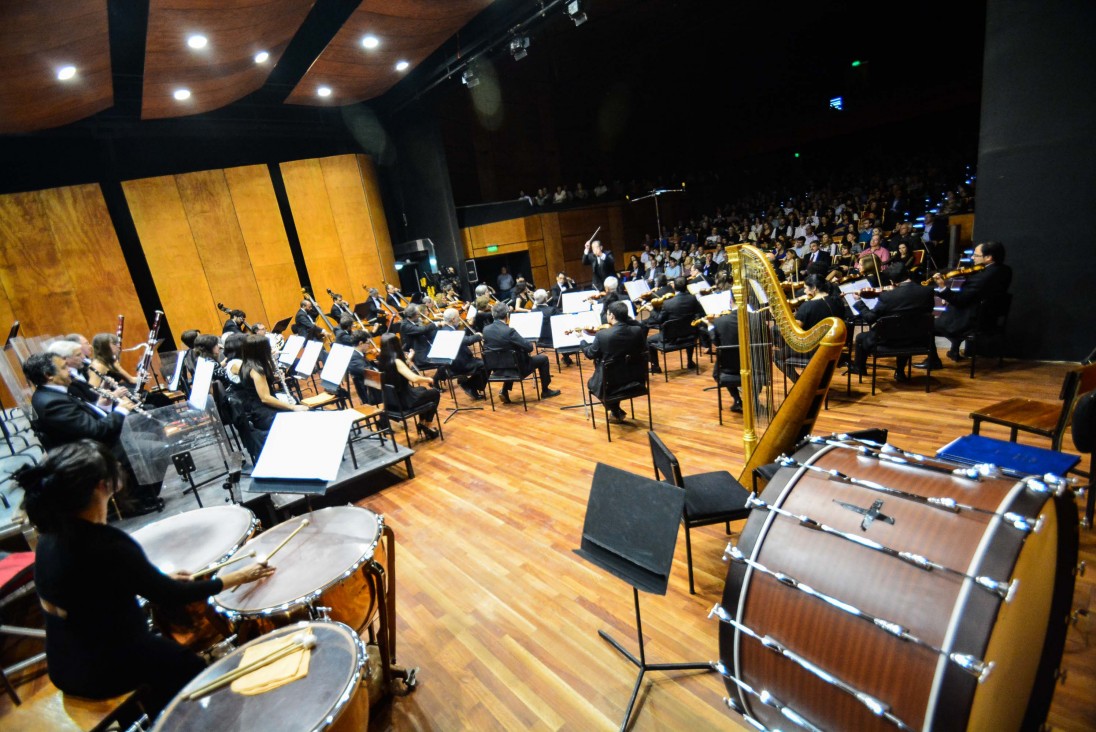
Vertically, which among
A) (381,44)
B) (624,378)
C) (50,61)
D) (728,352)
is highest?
(381,44)

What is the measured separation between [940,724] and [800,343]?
5.31ft

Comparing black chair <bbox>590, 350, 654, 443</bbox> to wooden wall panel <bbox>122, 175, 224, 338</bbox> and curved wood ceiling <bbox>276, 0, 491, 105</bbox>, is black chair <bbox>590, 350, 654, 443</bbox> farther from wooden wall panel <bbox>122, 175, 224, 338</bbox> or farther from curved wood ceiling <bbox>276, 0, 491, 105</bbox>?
wooden wall panel <bbox>122, 175, 224, 338</bbox>

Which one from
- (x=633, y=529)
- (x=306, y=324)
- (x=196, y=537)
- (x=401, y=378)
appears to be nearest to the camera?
(x=633, y=529)

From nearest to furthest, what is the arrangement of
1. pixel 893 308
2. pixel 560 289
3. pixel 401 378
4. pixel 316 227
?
pixel 893 308 < pixel 401 378 < pixel 560 289 < pixel 316 227

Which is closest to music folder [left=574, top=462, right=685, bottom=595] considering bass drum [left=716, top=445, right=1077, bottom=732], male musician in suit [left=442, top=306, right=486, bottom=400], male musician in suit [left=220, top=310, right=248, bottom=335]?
bass drum [left=716, top=445, right=1077, bottom=732]

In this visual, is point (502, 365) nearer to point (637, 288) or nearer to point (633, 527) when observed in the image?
point (637, 288)

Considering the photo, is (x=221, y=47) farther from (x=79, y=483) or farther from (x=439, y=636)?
(x=439, y=636)

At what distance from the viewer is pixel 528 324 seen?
6.33m

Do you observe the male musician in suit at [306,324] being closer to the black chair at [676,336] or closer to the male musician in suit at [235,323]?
the male musician in suit at [235,323]

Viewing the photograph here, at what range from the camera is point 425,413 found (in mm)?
5383

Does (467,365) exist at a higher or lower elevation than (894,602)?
lower

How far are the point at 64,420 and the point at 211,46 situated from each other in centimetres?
584

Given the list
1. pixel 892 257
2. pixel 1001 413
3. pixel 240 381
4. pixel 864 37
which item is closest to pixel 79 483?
pixel 240 381

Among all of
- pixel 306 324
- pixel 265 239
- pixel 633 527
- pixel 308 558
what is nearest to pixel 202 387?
pixel 308 558
